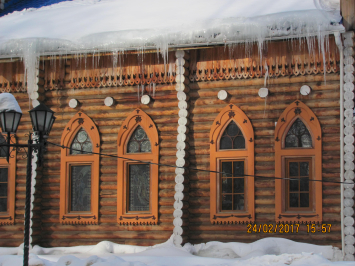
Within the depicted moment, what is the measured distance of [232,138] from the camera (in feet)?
34.9

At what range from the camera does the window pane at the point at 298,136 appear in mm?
10242

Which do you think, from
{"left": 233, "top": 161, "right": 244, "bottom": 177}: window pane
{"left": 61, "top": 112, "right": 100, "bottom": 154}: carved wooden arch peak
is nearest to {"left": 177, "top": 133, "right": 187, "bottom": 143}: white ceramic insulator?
{"left": 233, "top": 161, "right": 244, "bottom": 177}: window pane

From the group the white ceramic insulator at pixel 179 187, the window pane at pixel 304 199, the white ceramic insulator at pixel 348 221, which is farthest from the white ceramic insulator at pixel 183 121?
the white ceramic insulator at pixel 348 221

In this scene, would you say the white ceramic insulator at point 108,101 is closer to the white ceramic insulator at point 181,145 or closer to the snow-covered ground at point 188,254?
the white ceramic insulator at point 181,145

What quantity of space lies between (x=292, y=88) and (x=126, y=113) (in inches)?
148

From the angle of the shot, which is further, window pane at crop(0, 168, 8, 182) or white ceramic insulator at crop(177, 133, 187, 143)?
window pane at crop(0, 168, 8, 182)

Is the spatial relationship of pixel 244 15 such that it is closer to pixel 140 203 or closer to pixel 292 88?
pixel 292 88

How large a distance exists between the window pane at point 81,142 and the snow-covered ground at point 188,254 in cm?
221

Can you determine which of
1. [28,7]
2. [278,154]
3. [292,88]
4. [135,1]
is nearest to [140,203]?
[278,154]

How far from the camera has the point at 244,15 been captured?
422 inches

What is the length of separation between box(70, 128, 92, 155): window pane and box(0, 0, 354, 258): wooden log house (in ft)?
0.12

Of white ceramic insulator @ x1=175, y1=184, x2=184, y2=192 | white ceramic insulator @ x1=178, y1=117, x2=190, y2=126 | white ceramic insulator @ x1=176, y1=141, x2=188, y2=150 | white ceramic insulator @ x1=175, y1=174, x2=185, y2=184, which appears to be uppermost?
white ceramic insulator @ x1=178, y1=117, x2=190, y2=126

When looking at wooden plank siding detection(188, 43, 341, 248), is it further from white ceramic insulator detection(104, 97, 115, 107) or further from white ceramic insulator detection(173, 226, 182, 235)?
white ceramic insulator detection(104, 97, 115, 107)

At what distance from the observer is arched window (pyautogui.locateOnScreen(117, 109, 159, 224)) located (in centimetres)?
1085
